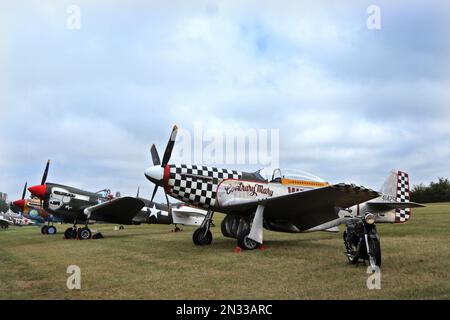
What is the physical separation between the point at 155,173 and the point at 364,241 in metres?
5.31

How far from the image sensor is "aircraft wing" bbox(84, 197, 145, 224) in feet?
52.1

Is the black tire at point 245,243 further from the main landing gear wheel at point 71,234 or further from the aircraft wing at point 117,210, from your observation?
the main landing gear wheel at point 71,234

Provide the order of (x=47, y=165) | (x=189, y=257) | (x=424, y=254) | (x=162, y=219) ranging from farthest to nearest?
(x=162, y=219)
(x=47, y=165)
(x=189, y=257)
(x=424, y=254)

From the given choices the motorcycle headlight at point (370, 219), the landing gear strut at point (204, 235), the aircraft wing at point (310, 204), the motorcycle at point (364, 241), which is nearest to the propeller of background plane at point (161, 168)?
the landing gear strut at point (204, 235)

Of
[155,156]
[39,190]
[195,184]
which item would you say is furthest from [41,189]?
[195,184]

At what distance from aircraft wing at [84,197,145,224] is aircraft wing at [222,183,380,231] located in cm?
712

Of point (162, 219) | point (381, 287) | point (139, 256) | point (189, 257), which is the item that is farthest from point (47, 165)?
point (381, 287)

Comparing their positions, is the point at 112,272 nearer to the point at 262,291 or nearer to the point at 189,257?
the point at 189,257

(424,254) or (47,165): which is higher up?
(47,165)

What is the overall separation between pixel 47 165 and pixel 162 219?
6081mm

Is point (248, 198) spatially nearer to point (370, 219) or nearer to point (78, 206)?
point (370, 219)

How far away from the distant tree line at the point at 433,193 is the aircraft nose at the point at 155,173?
65.4 meters

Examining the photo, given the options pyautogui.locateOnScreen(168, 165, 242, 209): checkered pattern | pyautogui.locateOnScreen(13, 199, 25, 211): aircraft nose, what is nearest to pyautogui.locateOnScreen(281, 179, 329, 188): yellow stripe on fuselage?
pyautogui.locateOnScreen(168, 165, 242, 209): checkered pattern
